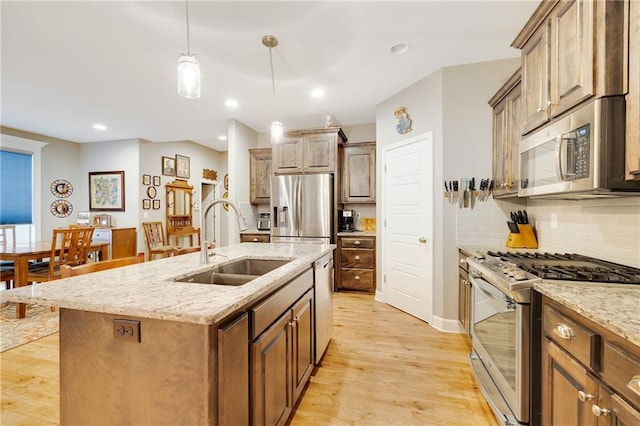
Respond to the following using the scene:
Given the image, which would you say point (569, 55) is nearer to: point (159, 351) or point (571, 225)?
point (571, 225)

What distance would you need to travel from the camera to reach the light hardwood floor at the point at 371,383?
1.68 m

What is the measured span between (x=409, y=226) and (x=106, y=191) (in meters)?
5.84

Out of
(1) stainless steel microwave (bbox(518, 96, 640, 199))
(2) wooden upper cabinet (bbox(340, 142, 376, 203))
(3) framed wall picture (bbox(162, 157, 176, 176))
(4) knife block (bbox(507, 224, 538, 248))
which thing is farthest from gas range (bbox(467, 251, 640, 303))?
(3) framed wall picture (bbox(162, 157, 176, 176))

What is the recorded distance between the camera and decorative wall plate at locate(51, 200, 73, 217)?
5.32m

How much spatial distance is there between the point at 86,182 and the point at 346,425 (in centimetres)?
670

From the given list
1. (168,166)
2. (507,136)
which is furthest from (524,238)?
(168,166)

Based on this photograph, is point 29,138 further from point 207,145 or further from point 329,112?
point 329,112

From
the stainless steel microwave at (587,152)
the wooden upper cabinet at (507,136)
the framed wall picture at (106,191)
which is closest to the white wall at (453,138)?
the wooden upper cabinet at (507,136)

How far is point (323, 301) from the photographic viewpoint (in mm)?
2252

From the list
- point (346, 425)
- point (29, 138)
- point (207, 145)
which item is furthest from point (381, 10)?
point (29, 138)

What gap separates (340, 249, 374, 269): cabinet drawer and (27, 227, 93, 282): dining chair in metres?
3.36

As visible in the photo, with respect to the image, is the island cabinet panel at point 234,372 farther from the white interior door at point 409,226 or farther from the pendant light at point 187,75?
the white interior door at point 409,226

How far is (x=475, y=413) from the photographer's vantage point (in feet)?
5.59

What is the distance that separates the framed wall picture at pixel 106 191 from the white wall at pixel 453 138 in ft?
18.8
